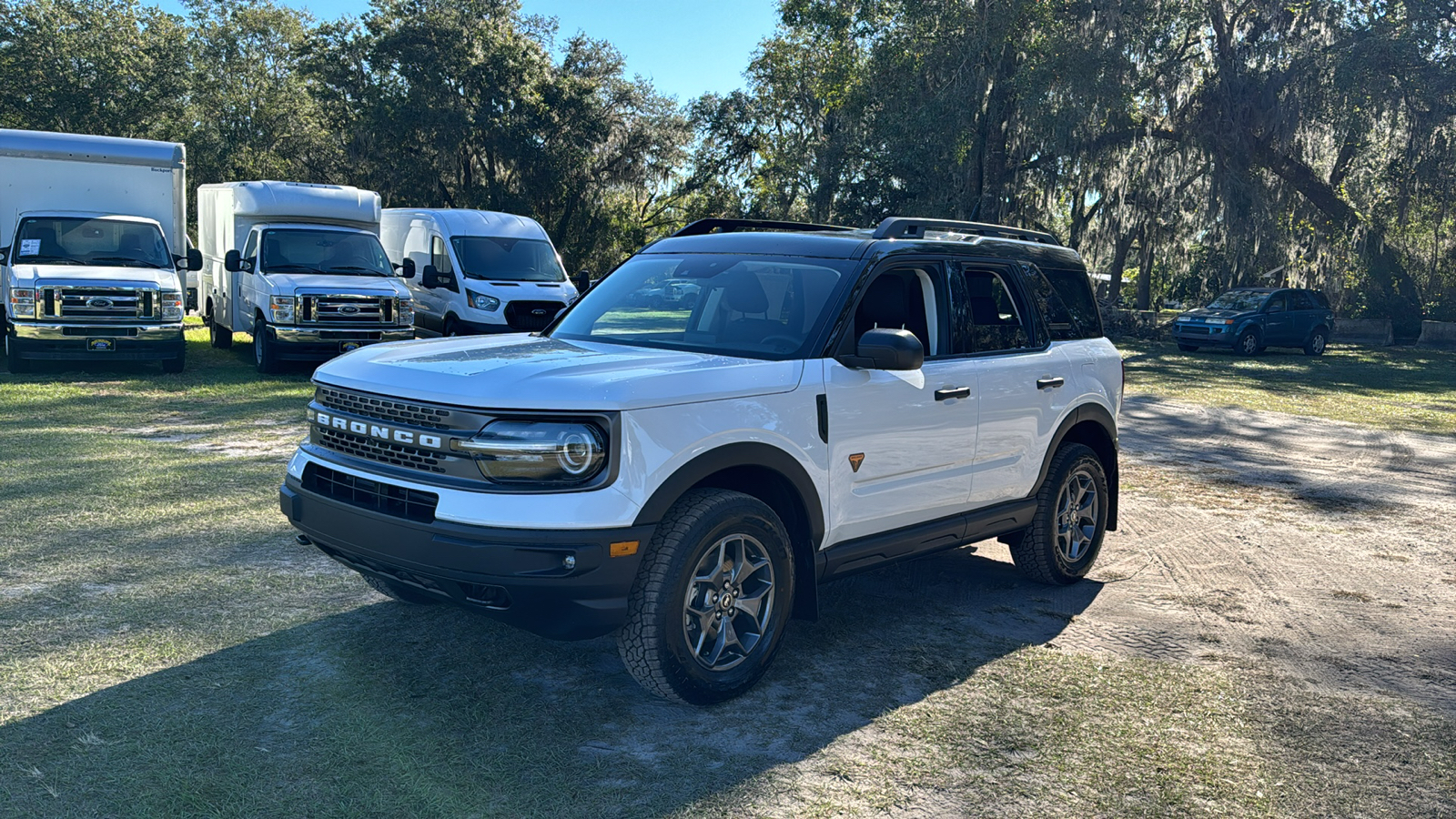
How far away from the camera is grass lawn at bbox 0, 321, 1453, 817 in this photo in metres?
3.79

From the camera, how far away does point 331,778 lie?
12.5 feet

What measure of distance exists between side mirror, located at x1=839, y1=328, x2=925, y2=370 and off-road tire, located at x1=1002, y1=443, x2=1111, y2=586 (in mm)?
1835

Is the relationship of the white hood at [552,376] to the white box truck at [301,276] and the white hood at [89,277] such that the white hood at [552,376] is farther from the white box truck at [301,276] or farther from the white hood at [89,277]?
the white hood at [89,277]

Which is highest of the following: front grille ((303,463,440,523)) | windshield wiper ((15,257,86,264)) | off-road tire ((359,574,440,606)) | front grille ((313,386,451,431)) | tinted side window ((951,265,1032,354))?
windshield wiper ((15,257,86,264))

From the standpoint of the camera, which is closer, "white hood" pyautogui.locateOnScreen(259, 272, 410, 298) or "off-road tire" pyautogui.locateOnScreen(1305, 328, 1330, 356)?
"white hood" pyautogui.locateOnScreen(259, 272, 410, 298)

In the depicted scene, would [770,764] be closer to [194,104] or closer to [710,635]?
[710,635]

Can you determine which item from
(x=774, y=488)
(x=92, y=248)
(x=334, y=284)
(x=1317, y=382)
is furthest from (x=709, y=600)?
(x=1317, y=382)

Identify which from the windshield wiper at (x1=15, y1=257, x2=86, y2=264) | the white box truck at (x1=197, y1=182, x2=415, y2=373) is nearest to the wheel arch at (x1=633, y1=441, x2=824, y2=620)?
the white box truck at (x1=197, y1=182, x2=415, y2=373)

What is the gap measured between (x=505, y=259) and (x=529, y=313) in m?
1.43

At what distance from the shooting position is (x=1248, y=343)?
2811 cm

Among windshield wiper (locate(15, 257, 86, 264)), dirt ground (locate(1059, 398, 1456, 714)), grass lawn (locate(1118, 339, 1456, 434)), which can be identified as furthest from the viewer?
grass lawn (locate(1118, 339, 1456, 434))

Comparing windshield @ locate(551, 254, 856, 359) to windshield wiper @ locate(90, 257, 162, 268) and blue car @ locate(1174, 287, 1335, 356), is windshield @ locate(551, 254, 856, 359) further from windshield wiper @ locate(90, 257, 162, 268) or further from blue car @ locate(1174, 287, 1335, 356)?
blue car @ locate(1174, 287, 1335, 356)

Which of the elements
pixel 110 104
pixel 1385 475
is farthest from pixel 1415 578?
pixel 110 104

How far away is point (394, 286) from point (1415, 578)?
1329 cm
